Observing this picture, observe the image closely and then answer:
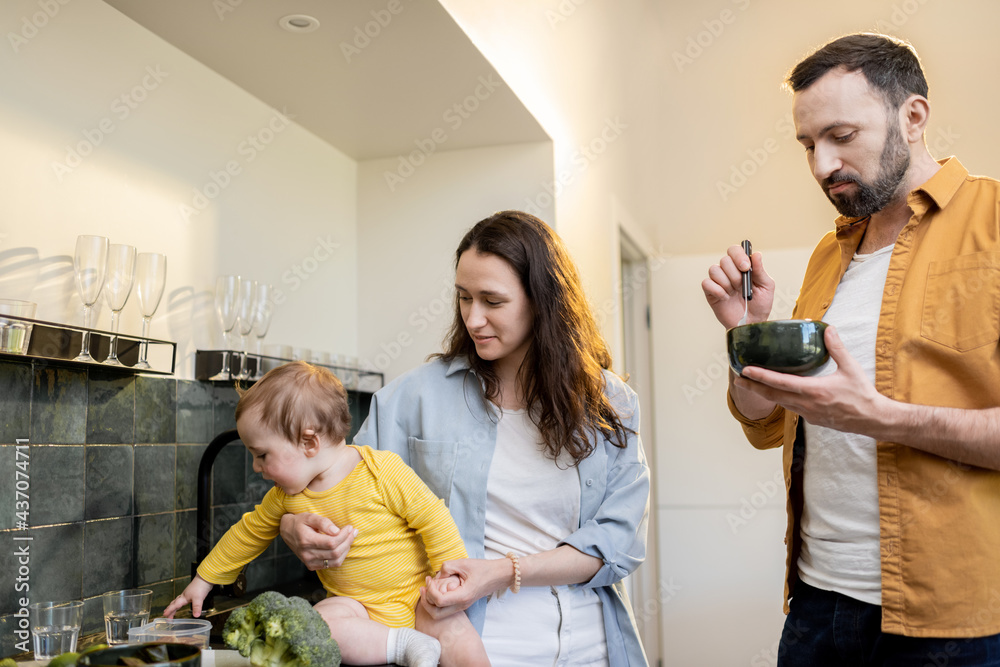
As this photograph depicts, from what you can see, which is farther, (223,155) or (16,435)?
(223,155)

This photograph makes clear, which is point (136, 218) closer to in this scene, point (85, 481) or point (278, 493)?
point (85, 481)

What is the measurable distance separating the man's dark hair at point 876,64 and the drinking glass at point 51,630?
4.73 feet

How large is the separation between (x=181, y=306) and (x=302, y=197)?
1.99ft

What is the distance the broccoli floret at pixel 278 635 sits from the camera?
1.05 meters

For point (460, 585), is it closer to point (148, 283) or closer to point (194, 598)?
point (194, 598)

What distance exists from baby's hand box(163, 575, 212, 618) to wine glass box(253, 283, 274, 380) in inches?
25.8

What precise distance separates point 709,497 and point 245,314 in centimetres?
261

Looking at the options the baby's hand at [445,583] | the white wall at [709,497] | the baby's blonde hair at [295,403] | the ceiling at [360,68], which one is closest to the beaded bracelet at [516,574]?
the baby's hand at [445,583]

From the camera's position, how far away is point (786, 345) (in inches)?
43.4

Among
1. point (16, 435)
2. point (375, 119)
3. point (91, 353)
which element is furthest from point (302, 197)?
point (16, 435)

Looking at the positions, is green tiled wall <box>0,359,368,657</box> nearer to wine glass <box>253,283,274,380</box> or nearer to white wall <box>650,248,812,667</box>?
wine glass <box>253,283,274,380</box>

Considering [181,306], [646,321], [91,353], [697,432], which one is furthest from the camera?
[646,321]

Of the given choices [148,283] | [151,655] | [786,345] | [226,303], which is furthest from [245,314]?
[786,345]

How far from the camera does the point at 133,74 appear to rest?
5.78ft
